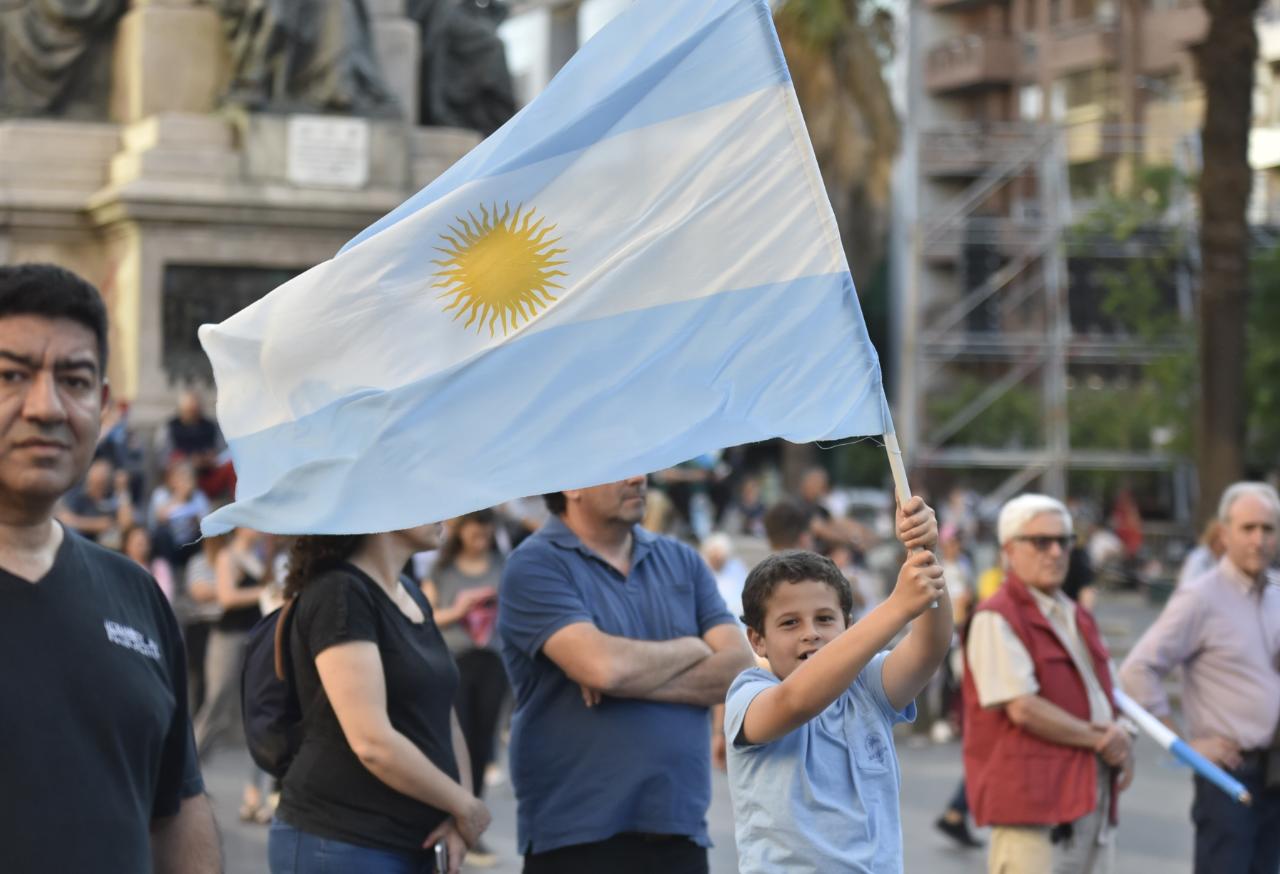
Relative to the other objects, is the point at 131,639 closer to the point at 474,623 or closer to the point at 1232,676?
the point at 1232,676

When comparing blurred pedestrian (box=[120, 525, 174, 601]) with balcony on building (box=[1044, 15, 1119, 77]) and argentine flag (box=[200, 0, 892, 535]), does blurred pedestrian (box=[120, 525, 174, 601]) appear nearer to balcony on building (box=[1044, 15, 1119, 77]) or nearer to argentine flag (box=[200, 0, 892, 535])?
argentine flag (box=[200, 0, 892, 535])

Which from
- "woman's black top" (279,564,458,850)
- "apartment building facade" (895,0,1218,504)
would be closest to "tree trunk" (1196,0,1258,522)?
"woman's black top" (279,564,458,850)

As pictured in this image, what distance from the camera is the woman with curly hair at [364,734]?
5.28 m

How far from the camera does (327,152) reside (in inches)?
648

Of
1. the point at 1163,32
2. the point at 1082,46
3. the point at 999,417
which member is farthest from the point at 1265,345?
the point at 1082,46

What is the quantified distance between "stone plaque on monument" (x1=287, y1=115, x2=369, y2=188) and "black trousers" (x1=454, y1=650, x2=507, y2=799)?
7.07 m

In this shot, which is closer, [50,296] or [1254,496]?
[50,296]

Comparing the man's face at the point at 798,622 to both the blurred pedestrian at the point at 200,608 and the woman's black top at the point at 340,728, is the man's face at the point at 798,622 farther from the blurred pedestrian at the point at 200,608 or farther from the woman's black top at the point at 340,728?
the blurred pedestrian at the point at 200,608

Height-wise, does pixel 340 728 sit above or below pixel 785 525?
below

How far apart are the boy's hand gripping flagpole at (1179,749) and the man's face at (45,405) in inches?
171

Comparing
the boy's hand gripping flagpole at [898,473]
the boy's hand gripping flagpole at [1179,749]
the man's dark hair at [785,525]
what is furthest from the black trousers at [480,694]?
the boy's hand gripping flagpole at [898,473]

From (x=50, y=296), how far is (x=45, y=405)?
20 cm

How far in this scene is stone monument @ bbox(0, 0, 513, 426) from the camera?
1612 centimetres

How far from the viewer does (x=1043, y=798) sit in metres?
7.23
